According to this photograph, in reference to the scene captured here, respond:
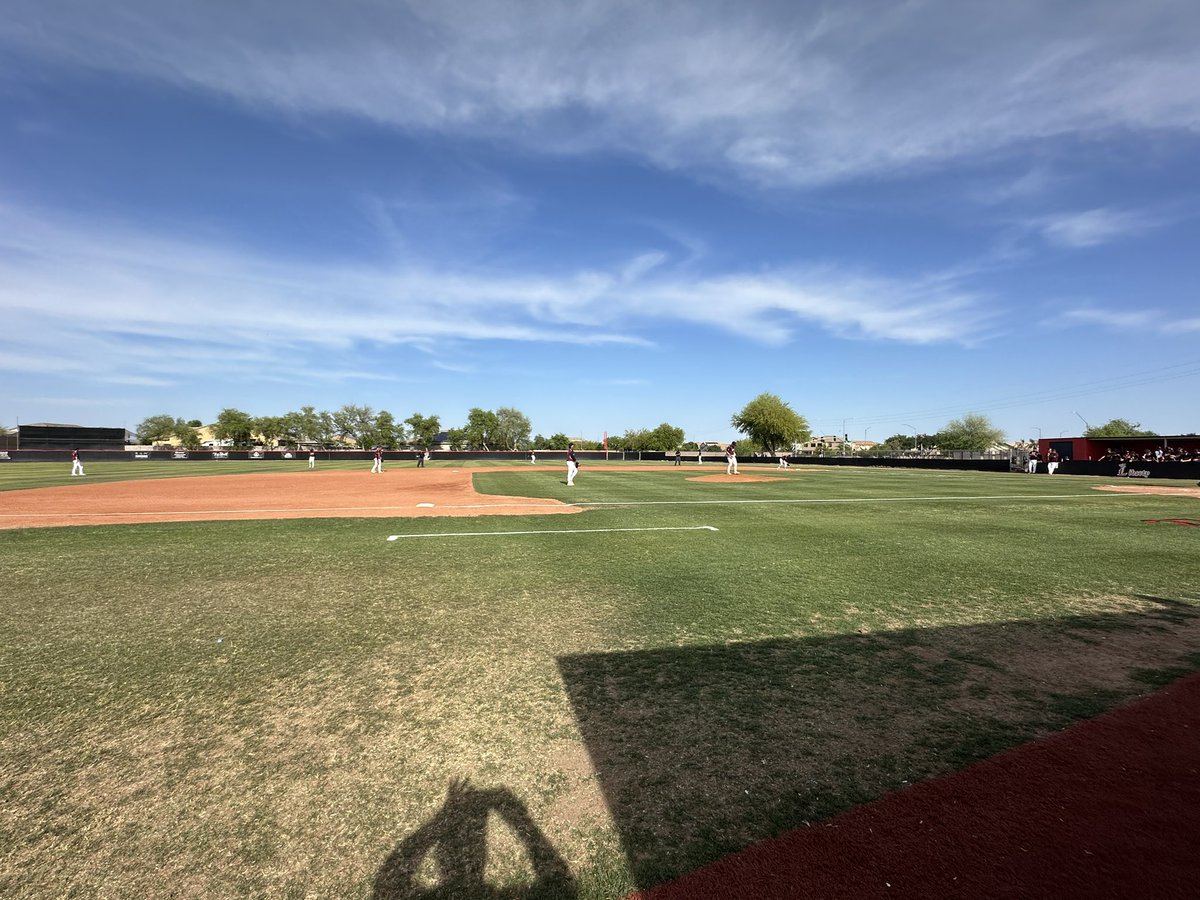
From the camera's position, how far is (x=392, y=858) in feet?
7.54

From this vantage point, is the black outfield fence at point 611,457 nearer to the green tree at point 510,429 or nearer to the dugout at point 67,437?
the dugout at point 67,437

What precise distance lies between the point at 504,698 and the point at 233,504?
15255mm

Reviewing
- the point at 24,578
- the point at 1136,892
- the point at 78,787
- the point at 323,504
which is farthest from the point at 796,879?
the point at 323,504

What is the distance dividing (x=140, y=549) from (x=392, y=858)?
8.94 meters

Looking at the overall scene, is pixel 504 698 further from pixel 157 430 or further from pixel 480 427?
pixel 157 430

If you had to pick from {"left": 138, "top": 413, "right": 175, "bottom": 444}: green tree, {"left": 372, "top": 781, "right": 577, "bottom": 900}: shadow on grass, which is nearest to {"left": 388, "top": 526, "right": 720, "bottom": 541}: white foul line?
{"left": 372, "top": 781, "right": 577, "bottom": 900}: shadow on grass

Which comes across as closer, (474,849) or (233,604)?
(474,849)

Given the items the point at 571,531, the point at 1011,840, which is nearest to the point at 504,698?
the point at 1011,840

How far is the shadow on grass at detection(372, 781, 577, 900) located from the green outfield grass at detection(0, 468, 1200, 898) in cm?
1

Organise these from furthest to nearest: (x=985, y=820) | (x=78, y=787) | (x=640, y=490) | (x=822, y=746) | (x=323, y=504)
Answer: (x=640, y=490), (x=323, y=504), (x=822, y=746), (x=78, y=787), (x=985, y=820)

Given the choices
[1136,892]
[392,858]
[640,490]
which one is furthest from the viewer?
[640,490]

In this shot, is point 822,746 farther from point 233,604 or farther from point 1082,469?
point 1082,469

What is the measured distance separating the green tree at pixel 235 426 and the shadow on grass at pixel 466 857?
440 ft

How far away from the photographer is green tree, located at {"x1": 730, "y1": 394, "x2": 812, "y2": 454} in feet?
280
